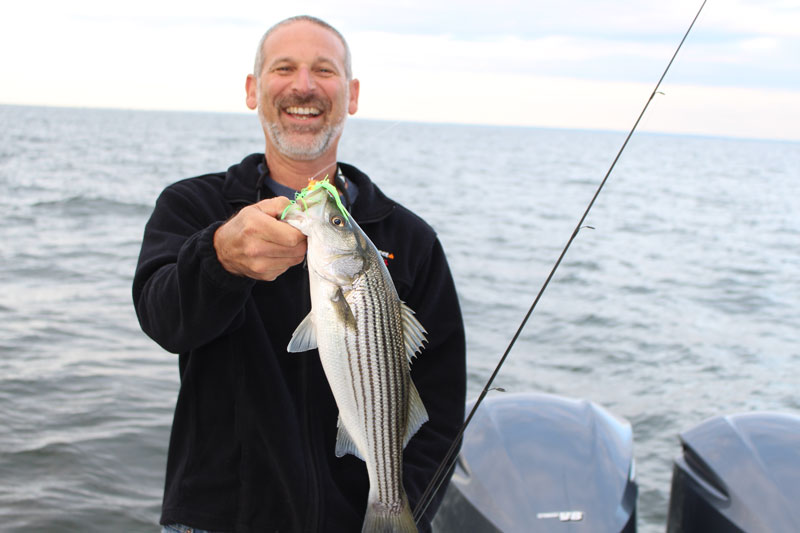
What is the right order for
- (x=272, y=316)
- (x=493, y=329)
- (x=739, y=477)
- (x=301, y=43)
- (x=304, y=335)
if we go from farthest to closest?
(x=493, y=329) < (x=739, y=477) < (x=301, y=43) < (x=272, y=316) < (x=304, y=335)

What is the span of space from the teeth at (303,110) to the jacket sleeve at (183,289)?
26.8 inches

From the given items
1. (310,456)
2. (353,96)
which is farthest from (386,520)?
(353,96)

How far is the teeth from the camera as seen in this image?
302cm

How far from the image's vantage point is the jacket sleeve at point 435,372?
2957 mm

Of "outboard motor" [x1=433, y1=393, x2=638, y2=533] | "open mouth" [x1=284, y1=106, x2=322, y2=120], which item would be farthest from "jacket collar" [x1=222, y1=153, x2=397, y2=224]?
"outboard motor" [x1=433, y1=393, x2=638, y2=533]

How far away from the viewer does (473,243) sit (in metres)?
18.6

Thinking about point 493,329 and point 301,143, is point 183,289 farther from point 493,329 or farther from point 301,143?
point 493,329

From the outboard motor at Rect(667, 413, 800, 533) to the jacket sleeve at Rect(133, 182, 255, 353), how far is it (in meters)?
2.41

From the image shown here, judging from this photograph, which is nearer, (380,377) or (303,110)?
(380,377)

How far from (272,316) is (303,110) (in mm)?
866

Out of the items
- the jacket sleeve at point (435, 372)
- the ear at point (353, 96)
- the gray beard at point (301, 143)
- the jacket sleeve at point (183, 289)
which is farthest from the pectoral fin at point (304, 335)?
the ear at point (353, 96)

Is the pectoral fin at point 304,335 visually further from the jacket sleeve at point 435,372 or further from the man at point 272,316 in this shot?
the jacket sleeve at point 435,372

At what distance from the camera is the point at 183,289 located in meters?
2.26

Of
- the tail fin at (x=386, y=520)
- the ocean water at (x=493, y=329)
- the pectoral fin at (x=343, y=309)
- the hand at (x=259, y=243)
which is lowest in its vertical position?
the ocean water at (x=493, y=329)
